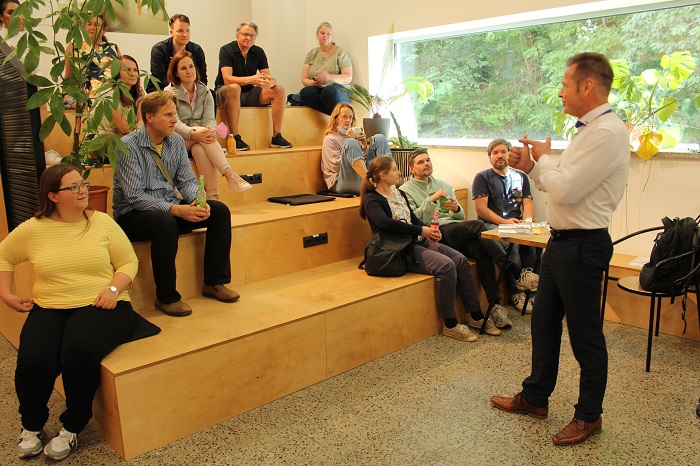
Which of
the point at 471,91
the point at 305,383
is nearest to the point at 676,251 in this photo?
the point at 305,383

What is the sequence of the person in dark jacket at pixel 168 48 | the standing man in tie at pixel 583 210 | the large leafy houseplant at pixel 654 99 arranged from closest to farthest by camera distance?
the standing man in tie at pixel 583 210, the large leafy houseplant at pixel 654 99, the person in dark jacket at pixel 168 48

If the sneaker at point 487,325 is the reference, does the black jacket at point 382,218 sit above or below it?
above

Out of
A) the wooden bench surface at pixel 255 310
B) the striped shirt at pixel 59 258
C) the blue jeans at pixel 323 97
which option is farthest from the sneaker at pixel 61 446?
the blue jeans at pixel 323 97

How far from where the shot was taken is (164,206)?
3375 millimetres

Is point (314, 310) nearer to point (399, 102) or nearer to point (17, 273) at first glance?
point (17, 273)

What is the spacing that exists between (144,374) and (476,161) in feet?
11.5

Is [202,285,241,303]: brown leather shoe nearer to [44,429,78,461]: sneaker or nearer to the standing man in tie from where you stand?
[44,429,78,461]: sneaker

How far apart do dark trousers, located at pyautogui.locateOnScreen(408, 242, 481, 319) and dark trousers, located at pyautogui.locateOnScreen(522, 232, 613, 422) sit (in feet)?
3.78

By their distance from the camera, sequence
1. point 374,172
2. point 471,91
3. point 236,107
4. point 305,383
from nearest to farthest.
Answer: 1. point 305,383
2. point 374,172
3. point 236,107
4. point 471,91

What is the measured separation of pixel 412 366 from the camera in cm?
352

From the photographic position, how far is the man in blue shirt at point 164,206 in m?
3.27

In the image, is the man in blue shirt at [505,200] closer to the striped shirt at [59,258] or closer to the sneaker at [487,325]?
the sneaker at [487,325]

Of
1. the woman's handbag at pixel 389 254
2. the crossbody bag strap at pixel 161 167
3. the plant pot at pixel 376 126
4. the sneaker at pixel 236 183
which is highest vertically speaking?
the plant pot at pixel 376 126

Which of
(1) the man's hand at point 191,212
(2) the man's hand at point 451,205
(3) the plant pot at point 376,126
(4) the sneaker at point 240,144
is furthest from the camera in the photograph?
(3) the plant pot at point 376,126
